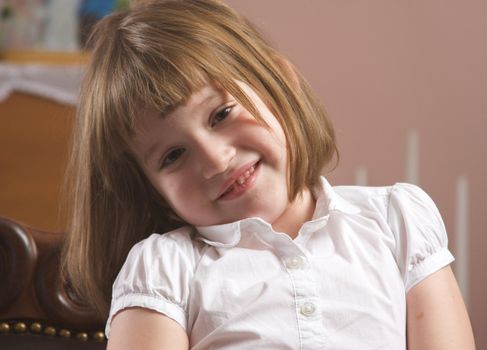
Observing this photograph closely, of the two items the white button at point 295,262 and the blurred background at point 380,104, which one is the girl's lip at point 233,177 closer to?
the white button at point 295,262

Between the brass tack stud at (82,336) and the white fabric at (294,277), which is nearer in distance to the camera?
the white fabric at (294,277)

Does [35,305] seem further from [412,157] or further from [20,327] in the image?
[412,157]

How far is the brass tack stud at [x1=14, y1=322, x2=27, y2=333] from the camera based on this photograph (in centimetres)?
140

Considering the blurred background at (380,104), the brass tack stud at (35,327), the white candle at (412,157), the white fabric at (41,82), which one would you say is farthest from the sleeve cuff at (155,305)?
the white fabric at (41,82)

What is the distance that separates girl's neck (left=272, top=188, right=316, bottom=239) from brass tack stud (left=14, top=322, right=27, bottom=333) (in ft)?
1.48

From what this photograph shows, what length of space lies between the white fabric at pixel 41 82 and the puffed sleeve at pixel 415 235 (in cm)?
193

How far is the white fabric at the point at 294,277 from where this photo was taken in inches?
43.5

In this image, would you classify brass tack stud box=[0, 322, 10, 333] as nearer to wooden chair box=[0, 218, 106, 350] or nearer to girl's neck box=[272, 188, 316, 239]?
wooden chair box=[0, 218, 106, 350]

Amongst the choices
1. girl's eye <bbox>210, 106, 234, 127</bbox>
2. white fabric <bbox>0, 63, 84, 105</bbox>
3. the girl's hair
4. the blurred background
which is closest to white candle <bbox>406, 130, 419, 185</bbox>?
the blurred background

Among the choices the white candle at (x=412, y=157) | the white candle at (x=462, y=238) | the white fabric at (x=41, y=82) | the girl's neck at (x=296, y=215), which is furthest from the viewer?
the white fabric at (x=41, y=82)

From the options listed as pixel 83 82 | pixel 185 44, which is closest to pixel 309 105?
pixel 185 44

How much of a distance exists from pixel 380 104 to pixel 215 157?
174 centimetres

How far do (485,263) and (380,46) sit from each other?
0.72 metres

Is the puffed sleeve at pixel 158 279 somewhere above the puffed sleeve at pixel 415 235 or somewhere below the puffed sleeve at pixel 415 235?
below
